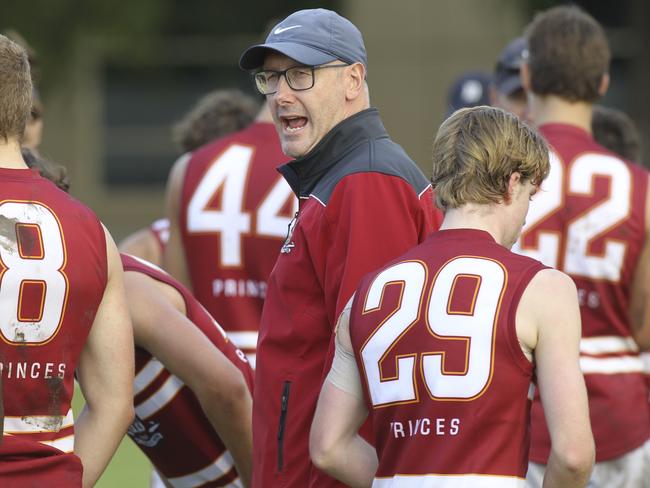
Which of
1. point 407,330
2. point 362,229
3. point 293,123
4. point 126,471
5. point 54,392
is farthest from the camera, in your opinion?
point 126,471

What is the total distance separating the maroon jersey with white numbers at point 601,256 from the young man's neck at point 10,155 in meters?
2.22

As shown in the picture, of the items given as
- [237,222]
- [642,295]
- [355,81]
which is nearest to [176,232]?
[237,222]

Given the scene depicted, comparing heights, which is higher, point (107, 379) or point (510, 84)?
point (510, 84)

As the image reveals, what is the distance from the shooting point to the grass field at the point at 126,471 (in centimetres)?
856

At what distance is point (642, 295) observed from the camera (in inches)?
199

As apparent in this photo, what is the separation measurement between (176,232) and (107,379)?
7.83 ft

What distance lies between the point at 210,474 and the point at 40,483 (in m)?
1.17

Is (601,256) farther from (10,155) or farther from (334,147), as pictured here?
(10,155)

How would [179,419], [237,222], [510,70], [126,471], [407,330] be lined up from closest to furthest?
[407,330] → [179,419] → [237,222] → [510,70] → [126,471]

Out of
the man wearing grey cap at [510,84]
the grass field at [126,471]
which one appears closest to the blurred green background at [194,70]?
the grass field at [126,471]

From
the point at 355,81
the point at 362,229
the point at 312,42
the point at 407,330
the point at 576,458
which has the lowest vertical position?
the point at 576,458

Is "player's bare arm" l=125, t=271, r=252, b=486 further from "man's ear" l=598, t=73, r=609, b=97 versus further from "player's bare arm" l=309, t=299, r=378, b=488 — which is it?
"man's ear" l=598, t=73, r=609, b=97

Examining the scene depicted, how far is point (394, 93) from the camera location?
2245 cm

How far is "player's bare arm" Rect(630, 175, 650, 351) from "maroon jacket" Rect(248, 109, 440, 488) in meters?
1.52
